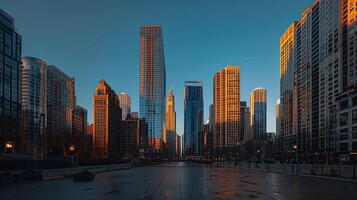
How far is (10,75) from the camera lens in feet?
A: 315

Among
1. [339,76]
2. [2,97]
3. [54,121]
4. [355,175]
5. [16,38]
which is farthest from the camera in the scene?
[54,121]

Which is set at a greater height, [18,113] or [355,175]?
[18,113]

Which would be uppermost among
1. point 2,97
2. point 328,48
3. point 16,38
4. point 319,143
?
point 328,48

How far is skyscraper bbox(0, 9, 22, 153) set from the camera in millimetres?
91688

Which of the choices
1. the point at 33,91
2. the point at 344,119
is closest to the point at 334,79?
the point at 344,119

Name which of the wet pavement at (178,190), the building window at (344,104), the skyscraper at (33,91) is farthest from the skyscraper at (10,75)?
the building window at (344,104)

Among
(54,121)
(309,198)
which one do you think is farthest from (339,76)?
(309,198)

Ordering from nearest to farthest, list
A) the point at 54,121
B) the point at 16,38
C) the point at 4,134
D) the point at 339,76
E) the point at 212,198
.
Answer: the point at 212,198
the point at 4,134
the point at 16,38
the point at 339,76
the point at 54,121

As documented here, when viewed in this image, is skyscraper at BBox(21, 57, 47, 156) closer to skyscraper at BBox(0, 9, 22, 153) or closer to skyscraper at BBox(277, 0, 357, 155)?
skyscraper at BBox(0, 9, 22, 153)

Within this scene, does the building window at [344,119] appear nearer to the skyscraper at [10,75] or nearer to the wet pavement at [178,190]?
the skyscraper at [10,75]

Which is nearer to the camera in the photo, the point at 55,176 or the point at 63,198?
the point at 63,198

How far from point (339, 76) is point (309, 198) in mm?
163201

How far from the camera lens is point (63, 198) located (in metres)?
23.5

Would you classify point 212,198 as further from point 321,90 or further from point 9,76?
point 321,90
